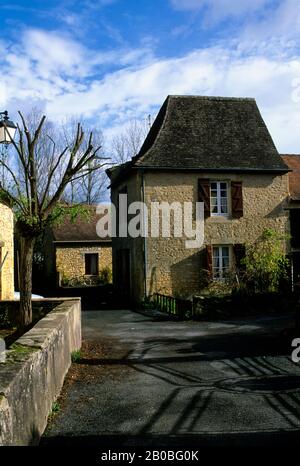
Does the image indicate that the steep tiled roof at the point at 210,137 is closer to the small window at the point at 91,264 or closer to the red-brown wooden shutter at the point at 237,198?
the red-brown wooden shutter at the point at 237,198

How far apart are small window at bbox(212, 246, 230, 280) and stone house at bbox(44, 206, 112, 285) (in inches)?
440

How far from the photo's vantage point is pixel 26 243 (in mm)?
9422

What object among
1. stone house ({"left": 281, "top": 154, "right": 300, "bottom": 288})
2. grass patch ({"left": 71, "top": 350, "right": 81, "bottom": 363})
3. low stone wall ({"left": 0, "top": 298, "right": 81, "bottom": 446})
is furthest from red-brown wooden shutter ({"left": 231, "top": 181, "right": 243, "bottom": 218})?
low stone wall ({"left": 0, "top": 298, "right": 81, "bottom": 446})

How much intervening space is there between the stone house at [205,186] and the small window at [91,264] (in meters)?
9.09

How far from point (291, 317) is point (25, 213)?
28.1ft

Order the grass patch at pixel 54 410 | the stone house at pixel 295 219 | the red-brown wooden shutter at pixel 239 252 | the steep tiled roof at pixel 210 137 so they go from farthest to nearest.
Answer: the stone house at pixel 295 219
the red-brown wooden shutter at pixel 239 252
the steep tiled roof at pixel 210 137
the grass patch at pixel 54 410

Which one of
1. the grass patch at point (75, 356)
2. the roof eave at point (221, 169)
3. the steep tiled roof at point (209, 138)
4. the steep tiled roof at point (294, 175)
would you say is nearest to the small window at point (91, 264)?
the steep tiled roof at point (209, 138)

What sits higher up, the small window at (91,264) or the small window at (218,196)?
the small window at (218,196)

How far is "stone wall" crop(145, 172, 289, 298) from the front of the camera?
60.8 feet

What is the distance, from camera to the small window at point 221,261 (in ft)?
62.1

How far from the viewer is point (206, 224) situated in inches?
751

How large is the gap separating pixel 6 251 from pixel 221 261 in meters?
8.36

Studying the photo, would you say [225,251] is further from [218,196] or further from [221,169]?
[221,169]
